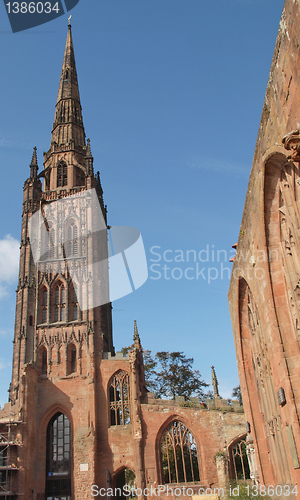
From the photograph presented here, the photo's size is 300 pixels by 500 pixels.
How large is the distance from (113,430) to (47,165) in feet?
87.4

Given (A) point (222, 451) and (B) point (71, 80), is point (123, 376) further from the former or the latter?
(B) point (71, 80)

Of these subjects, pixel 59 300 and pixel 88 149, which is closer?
pixel 59 300

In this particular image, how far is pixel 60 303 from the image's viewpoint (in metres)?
35.8

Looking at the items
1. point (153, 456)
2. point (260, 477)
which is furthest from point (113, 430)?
point (260, 477)

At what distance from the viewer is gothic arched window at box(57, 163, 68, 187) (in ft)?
140

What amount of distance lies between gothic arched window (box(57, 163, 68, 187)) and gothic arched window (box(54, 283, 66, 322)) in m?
11.2

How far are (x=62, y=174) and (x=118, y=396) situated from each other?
22.2 metres

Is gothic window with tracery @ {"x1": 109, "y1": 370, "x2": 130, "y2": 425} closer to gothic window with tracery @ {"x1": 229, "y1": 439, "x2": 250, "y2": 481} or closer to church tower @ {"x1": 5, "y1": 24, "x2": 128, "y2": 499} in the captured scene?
Answer: church tower @ {"x1": 5, "y1": 24, "x2": 128, "y2": 499}

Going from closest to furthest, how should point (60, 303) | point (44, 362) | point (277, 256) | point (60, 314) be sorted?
point (277, 256)
point (44, 362)
point (60, 314)
point (60, 303)

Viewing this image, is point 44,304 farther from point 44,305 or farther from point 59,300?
point 59,300

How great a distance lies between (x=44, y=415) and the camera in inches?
1231

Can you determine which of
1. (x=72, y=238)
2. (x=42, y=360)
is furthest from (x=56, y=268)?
(x=42, y=360)

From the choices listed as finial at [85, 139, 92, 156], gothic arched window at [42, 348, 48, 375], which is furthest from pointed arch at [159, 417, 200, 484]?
finial at [85, 139, 92, 156]

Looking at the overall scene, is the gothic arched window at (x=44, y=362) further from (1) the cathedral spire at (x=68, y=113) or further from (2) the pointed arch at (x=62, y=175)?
(1) the cathedral spire at (x=68, y=113)
